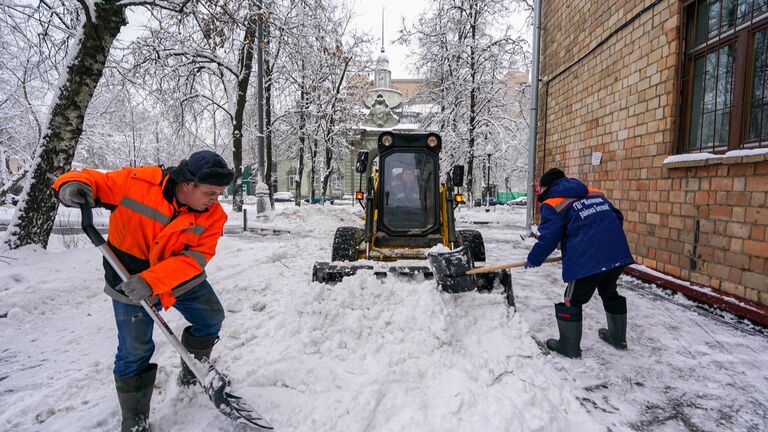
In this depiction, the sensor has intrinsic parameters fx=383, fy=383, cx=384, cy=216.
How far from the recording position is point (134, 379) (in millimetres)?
2150

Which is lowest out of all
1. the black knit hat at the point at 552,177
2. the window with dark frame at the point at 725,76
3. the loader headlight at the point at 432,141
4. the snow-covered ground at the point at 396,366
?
the snow-covered ground at the point at 396,366

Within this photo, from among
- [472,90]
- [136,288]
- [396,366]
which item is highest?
[472,90]

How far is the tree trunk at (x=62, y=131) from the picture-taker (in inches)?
217

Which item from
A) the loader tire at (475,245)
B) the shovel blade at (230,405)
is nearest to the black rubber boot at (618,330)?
the loader tire at (475,245)

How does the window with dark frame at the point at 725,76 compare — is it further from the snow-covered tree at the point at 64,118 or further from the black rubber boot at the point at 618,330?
the snow-covered tree at the point at 64,118

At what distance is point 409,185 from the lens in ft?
16.7

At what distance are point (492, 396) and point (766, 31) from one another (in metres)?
4.88

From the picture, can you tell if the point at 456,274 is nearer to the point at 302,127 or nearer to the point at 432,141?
the point at 432,141

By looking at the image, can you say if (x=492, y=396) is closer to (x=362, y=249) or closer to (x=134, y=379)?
(x=134, y=379)

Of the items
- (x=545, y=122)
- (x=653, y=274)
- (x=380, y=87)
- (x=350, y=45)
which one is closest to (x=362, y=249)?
(x=653, y=274)

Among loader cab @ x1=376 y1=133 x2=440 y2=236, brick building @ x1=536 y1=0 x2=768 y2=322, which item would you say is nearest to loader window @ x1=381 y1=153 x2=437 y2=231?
loader cab @ x1=376 y1=133 x2=440 y2=236

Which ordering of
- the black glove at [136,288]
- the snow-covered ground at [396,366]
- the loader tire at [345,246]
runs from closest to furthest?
the black glove at [136,288] → the snow-covered ground at [396,366] → the loader tire at [345,246]

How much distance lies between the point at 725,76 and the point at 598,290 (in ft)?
11.5

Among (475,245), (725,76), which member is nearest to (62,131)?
(475,245)
